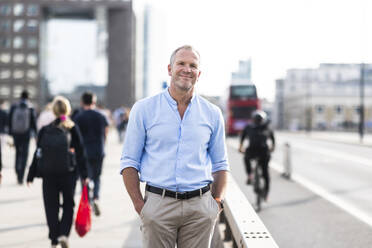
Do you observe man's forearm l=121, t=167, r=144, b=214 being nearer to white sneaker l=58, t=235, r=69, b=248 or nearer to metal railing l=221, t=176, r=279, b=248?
metal railing l=221, t=176, r=279, b=248

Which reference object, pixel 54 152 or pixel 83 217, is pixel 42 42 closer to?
pixel 54 152

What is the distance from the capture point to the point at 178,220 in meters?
2.86

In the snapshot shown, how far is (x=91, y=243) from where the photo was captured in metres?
5.79

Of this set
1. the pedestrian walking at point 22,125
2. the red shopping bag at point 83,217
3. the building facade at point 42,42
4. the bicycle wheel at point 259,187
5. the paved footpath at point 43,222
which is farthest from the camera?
the building facade at point 42,42

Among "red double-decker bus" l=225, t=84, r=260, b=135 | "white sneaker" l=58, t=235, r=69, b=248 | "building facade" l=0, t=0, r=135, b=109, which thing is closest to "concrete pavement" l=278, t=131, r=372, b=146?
"red double-decker bus" l=225, t=84, r=260, b=135

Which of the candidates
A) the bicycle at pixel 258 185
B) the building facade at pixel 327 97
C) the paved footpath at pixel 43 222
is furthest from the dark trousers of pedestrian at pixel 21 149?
the building facade at pixel 327 97

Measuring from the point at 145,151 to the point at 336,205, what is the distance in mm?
6855

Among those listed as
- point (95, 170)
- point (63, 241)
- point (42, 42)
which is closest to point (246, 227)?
point (63, 241)

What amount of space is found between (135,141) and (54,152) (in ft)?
8.54

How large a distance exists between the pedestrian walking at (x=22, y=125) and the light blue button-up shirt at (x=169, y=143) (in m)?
7.52

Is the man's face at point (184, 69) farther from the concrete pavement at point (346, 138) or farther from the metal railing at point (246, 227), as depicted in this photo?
the concrete pavement at point (346, 138)

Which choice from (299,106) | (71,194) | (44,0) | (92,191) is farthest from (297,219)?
(299,106)

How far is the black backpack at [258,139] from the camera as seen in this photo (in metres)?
8.71

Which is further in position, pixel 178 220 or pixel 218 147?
pixel 218 147
